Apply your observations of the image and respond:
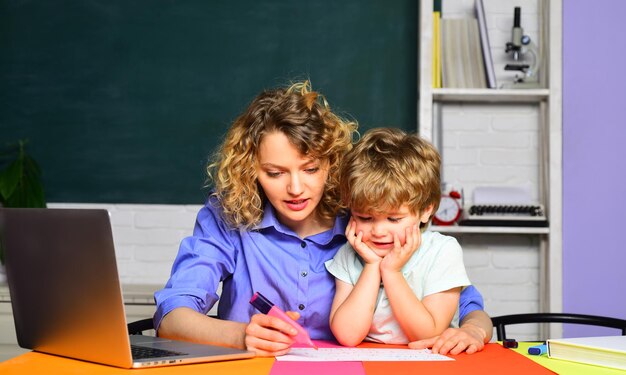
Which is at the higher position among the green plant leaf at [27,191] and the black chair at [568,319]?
the green plant leaf at [27,191]

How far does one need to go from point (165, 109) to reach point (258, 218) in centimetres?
168

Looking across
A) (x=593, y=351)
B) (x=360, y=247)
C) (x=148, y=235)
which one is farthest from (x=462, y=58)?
(x=593, y=351)

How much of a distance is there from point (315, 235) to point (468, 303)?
394mm

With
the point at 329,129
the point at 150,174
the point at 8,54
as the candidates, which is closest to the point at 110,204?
the point at 150,174

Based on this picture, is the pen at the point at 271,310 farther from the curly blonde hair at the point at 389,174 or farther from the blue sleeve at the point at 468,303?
the blue sleeve at the point at 468,303

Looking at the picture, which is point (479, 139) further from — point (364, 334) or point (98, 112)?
point (364, 334)

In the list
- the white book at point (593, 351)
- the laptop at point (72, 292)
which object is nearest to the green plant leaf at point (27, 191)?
the laptop at point (72, 292)

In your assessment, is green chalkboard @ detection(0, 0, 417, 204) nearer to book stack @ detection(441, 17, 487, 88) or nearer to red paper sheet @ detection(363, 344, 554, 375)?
book stack @ detection(441, 17, 487, 88)

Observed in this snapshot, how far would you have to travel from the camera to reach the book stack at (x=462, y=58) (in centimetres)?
319

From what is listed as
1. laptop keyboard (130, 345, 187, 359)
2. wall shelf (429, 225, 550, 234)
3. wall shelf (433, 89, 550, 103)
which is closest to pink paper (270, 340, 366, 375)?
laptop keyboard (130, 345, 187, 359)

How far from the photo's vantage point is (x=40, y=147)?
3436mm

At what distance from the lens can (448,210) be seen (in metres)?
3.16

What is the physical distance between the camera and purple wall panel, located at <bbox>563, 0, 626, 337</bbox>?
313cm

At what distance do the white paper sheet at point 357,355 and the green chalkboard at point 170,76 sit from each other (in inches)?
76.8
